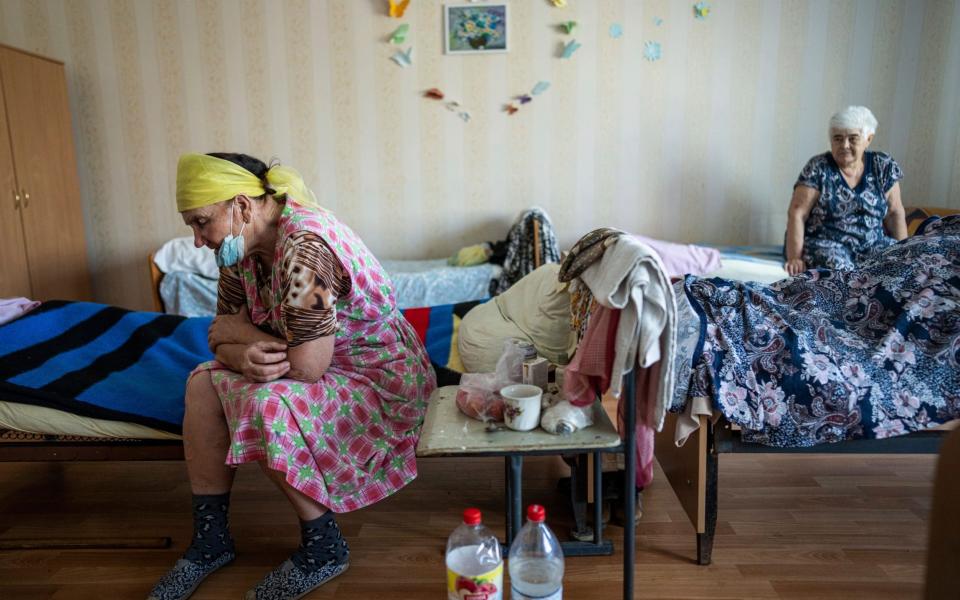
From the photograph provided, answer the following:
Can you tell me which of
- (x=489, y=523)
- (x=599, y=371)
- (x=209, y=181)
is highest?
(x=209, y=181)

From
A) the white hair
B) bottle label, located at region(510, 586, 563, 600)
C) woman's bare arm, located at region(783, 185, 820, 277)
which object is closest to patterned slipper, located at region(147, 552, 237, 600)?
bottle label, located at region(510, 586, 563, 600)

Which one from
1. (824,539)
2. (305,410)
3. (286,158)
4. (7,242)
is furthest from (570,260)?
(7,242)

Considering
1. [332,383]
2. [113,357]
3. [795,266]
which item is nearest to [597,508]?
[332,383]

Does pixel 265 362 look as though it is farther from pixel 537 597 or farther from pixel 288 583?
pixel 537 597

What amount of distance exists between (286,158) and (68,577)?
279 cm

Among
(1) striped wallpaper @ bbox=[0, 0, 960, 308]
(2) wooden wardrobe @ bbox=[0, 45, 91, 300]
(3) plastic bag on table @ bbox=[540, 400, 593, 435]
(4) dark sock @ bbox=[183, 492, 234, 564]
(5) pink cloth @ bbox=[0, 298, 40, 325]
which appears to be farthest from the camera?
(1) striped wallpaper @ bbox=[0, 0, 960, 308]

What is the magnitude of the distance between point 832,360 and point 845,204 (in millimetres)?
1742

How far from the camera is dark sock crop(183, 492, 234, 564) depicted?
164cm

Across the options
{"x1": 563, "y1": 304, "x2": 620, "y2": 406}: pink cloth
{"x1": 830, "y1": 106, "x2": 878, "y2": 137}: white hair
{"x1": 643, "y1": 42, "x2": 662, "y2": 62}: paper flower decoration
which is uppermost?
{"x1": 643, "y1": 42, "x2": 662, "y2": 62}: paper flower decoration

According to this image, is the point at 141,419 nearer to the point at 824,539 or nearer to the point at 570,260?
the point at 570,260

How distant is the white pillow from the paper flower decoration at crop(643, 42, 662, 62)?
8.69 feet

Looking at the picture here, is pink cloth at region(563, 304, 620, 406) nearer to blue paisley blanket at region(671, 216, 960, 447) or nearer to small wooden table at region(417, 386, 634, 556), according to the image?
small wooden table at region(417, 386, 634, 556)

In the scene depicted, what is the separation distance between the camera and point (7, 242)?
11.3 feet

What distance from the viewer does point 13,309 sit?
2.24 metres
